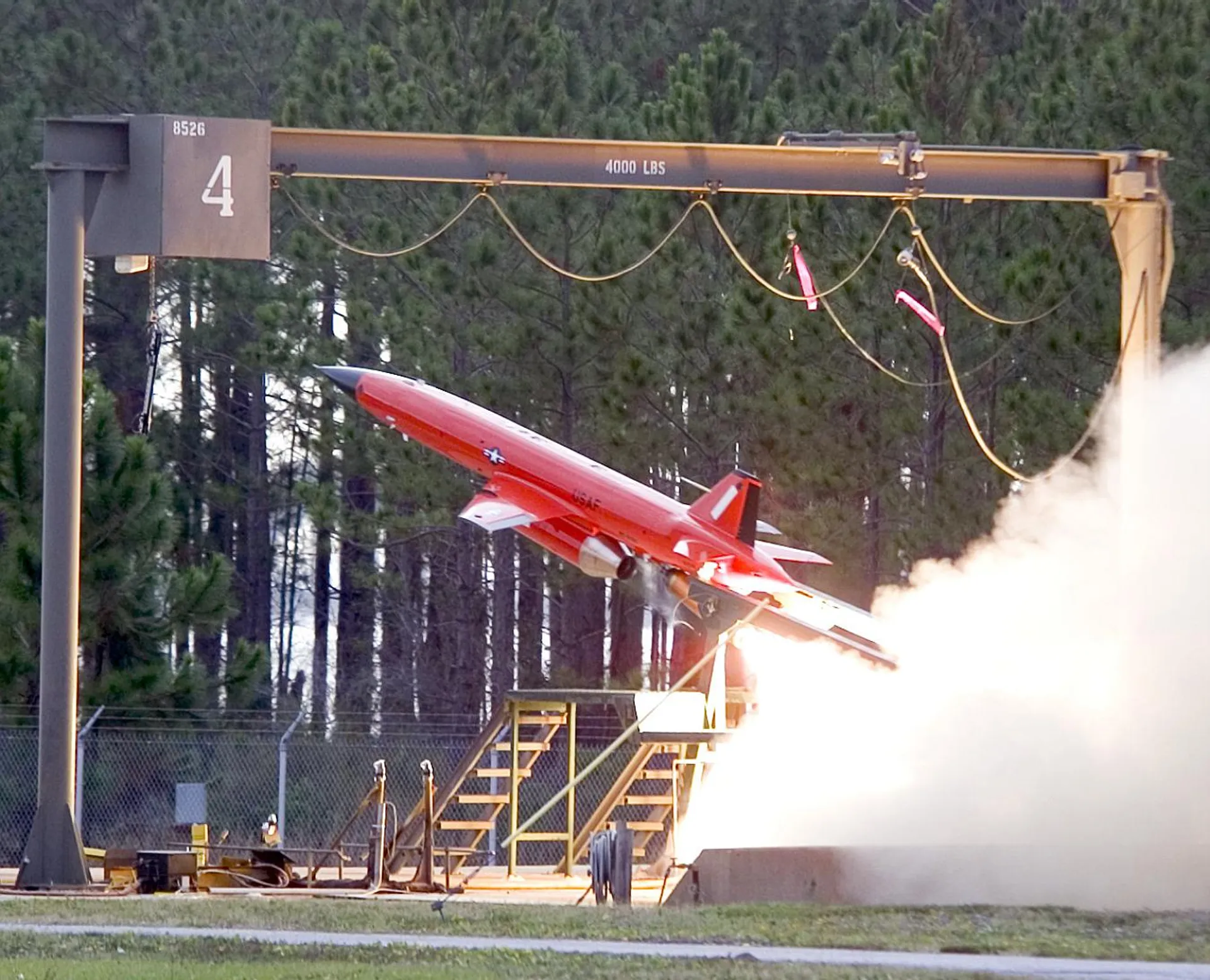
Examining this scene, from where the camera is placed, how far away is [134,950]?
41.9ft

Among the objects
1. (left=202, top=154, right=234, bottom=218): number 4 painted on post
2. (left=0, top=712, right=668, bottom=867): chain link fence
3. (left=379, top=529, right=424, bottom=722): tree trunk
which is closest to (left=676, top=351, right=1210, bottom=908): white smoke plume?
(left=202, top=154, right=234, bottom=218): number 4 painted on post

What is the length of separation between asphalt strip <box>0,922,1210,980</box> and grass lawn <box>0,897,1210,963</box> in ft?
1.06

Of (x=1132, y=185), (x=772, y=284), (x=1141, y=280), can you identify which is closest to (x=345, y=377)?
(x=772, y=284)

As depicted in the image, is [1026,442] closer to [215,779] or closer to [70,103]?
[215,779]

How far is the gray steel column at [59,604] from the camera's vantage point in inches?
733

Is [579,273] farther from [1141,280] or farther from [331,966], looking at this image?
[331,966]

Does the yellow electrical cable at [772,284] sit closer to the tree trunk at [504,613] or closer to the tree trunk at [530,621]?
the tree trunk at [530,621]

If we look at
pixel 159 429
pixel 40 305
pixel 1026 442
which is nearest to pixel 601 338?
pixel 1026 442

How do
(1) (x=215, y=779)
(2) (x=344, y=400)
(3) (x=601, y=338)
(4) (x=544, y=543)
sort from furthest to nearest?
(2) (x=344, y=400)
(3) (x=601, y=338)
(1) (x=215, y=779)
(4) (x=544, y=543)

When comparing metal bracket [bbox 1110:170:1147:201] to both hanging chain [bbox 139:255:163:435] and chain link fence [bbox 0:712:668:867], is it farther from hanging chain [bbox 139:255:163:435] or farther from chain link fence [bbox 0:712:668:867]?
chain link fence [bbox 0:712:668:867]

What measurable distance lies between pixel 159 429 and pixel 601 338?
457 inches

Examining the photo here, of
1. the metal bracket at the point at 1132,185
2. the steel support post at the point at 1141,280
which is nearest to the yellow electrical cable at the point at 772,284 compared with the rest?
the metal bracket at the point at 1132,185

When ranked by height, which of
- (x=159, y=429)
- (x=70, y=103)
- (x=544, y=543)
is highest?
(x=70, y=103)

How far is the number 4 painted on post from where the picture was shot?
62.7ft
